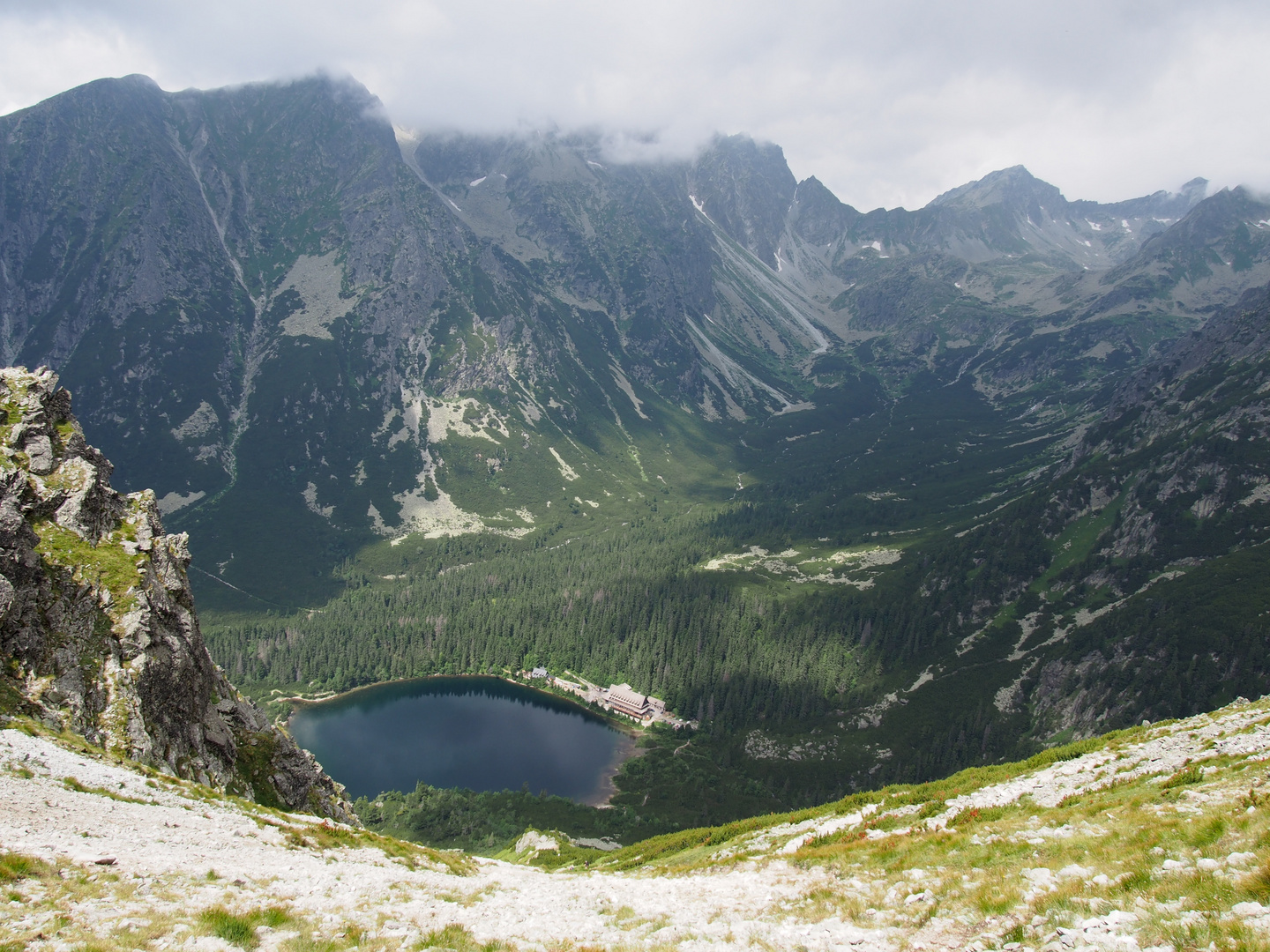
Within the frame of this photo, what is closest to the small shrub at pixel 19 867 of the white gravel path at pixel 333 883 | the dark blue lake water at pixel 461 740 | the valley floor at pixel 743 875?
the valley floor at pixel 743 875

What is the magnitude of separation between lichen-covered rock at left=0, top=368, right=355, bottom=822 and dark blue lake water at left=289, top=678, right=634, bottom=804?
76.3m

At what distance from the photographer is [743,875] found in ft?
80.3

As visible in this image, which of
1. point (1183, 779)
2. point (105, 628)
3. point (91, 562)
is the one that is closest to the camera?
point (1183, 779)

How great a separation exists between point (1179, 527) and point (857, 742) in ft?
295

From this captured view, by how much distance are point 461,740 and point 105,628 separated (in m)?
109

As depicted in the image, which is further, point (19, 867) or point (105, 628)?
point (105, 628)

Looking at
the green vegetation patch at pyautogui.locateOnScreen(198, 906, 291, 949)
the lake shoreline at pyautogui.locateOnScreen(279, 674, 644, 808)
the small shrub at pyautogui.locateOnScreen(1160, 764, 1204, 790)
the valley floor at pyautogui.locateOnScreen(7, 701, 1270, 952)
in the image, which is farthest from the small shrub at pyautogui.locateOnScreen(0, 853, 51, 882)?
the lake shoreline at pyautogui.locateOnScreen(279, 674, 644, 808)

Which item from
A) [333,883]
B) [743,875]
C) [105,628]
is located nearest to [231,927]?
[333,883]

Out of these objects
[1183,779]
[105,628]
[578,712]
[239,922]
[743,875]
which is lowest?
[578,712]

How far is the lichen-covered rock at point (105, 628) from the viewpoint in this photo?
3234 cm

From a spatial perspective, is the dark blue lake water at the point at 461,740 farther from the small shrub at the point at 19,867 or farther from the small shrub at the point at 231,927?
the small shrub at the point at 231,927

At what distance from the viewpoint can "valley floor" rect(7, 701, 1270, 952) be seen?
1388 centimetres

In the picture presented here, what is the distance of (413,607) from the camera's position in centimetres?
19250

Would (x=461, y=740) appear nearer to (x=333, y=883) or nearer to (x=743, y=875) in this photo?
(x=333, y=883)
